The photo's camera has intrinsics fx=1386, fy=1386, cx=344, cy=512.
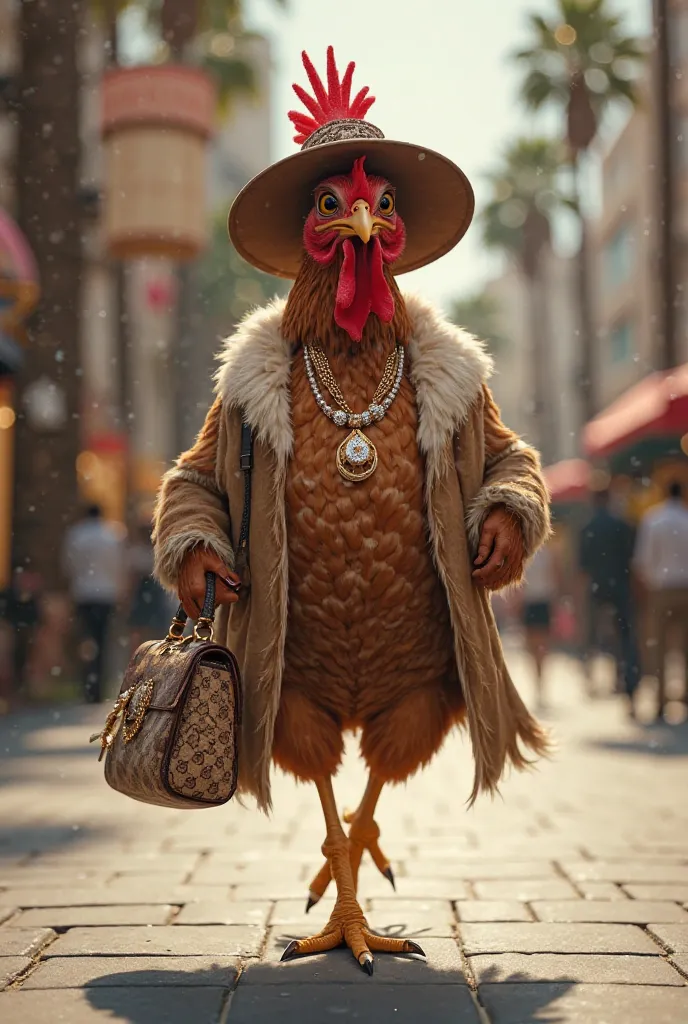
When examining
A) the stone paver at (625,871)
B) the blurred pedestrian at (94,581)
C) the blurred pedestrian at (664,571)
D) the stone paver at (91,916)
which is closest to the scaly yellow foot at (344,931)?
the stone paver at (91,916)

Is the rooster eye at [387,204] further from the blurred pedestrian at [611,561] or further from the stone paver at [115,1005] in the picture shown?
the blurred pedestrian at [611,561]

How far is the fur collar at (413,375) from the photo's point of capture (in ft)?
13.2

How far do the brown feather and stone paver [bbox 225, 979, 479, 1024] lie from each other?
0.73 meters

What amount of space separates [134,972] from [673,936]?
152 centimetres

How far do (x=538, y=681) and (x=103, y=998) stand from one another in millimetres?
9677

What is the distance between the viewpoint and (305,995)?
3.39 meters

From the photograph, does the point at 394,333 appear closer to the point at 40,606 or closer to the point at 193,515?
the point at 193,515

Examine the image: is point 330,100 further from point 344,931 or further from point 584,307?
point 584,307

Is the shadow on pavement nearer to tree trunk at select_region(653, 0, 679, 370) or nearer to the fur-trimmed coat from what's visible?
the fur-trimmed coat

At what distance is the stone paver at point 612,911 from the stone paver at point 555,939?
0.09 metres

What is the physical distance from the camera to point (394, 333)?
4137 millimetres

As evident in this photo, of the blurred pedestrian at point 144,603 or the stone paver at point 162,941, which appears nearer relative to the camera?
the stone paver at point 162,941

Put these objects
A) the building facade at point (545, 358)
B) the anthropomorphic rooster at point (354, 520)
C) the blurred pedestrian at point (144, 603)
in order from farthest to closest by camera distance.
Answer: the building facade at point (545, 358) < the blurred pedestrian at point (144, 603) < the anthropomorphic rooster at point (354, 520)

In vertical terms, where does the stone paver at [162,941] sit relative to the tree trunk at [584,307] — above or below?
below
